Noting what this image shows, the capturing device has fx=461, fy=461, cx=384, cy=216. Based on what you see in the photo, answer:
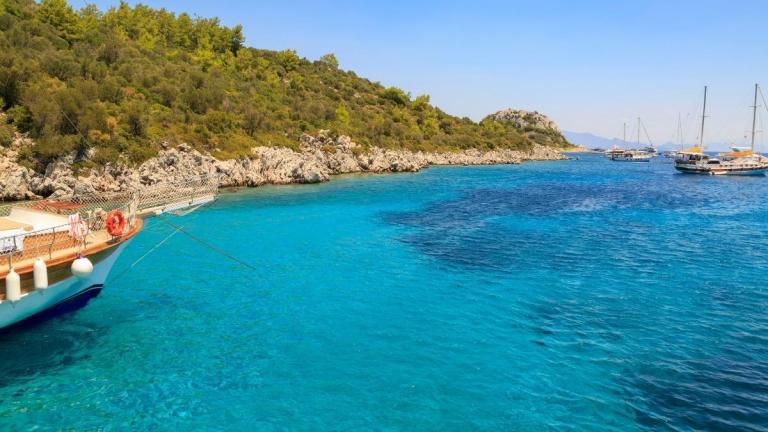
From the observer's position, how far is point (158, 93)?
189 ft

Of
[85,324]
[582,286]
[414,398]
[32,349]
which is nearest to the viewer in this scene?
[414,398]

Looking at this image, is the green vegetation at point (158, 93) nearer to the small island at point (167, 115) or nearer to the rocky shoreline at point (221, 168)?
the small island at point (167, 115)

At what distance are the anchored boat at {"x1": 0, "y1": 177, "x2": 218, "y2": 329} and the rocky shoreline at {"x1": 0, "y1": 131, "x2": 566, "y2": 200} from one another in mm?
16596

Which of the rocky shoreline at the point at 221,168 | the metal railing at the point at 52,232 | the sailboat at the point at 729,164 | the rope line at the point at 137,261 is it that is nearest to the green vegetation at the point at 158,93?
the rocky shoreline at the point at 221,168

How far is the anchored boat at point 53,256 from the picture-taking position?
40.9 feet

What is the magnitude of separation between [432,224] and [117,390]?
78.3 ft

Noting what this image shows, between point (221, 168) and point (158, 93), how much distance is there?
63.8ft

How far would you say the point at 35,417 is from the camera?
9.61 m

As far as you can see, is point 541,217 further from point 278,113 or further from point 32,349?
point 278,113

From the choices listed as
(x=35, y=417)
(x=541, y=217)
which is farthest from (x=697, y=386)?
(x=541, y=217)

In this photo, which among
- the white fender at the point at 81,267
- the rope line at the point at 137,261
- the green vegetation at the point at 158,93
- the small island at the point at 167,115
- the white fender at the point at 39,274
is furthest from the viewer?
the green vegetation at the point at 158,93

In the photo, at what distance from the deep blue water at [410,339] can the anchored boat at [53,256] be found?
0.83 meters

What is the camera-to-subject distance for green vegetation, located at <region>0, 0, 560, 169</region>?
137 ft

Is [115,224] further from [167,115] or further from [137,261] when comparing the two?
[167,115]
